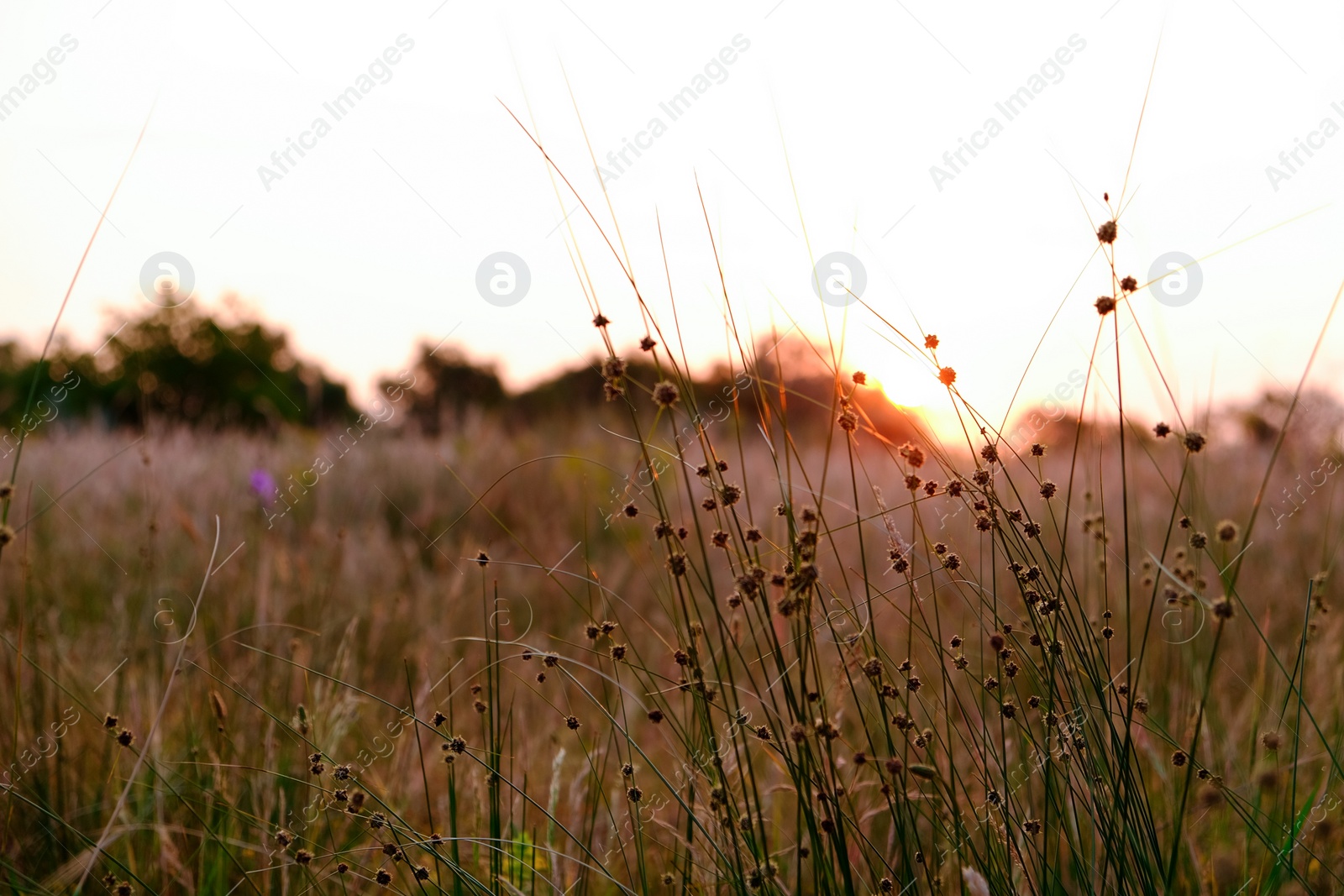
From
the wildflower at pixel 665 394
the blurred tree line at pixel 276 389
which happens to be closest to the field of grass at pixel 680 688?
the wildflower at pixel 665 394

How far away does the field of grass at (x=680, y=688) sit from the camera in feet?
3.88

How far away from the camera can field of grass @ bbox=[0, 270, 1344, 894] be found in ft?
3.88

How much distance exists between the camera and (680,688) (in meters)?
1.18

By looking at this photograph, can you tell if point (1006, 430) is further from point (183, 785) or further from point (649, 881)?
point (183, 785)

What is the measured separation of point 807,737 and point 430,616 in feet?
9.12

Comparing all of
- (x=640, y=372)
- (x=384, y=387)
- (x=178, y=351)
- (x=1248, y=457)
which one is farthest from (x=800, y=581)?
(x=178, y=351)

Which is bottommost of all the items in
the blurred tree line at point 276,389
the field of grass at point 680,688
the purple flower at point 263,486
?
the field of grass at point 680,688
